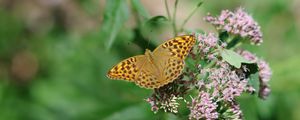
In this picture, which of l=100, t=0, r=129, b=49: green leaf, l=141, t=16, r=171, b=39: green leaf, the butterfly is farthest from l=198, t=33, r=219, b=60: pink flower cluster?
l=100, t=0, r=129, b=49: green leaf

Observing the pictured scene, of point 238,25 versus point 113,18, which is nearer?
point 238,25

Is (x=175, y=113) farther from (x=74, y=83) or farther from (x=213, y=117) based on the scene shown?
(x=74, y=83)

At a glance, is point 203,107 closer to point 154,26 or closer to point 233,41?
point 233,41

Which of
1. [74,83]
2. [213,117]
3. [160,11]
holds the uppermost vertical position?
[160,11]

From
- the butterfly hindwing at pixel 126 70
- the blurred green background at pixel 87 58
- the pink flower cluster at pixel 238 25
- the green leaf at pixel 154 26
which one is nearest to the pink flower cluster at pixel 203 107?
the butterfly hindwing at pixel 126 70

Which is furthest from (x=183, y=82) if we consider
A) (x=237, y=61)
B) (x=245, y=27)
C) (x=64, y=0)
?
(x=64, y=0)

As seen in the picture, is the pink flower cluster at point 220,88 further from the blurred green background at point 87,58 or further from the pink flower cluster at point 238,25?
the blurred green background at point 87,58

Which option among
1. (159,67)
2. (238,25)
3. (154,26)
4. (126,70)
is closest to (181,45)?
(159,67)
